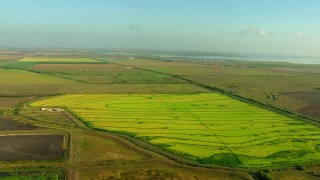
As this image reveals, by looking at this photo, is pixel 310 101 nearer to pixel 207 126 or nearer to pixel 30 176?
pixel 207 126

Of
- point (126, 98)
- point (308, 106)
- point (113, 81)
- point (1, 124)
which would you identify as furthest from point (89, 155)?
point (113, 81)

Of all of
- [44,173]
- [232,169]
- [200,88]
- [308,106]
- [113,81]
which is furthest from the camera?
[113,81]

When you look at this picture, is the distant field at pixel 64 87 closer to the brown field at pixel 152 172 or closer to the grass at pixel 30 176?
the grass at pixel 30 176

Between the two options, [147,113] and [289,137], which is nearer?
[289,137]

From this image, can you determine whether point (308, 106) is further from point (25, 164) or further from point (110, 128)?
point (25, 164)

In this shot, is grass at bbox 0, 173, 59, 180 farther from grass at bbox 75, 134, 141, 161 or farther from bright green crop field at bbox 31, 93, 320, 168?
bright green crop field at bbox 31, 93, 320, 168
